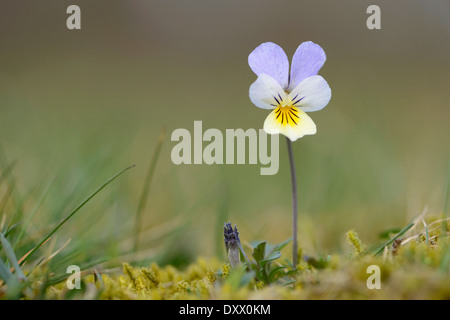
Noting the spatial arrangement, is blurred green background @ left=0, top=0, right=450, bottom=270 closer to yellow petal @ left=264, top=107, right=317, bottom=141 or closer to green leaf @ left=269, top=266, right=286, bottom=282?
green leaf @ left=269, top=266, right=286, bottom=282

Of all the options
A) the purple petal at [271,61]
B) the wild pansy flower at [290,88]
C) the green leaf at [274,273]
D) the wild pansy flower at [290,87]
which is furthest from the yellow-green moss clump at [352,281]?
the purple petal at [271,61]

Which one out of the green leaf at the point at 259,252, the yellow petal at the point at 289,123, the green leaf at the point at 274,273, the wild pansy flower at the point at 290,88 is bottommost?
the green leaf at the point at 274,273

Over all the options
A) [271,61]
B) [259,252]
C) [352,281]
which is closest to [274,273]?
[259,252]

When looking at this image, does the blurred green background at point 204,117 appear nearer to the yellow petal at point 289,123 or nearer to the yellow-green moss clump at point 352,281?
the yellow-green moss clump at point 352,281

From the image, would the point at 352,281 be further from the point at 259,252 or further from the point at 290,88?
the point at 290,88
